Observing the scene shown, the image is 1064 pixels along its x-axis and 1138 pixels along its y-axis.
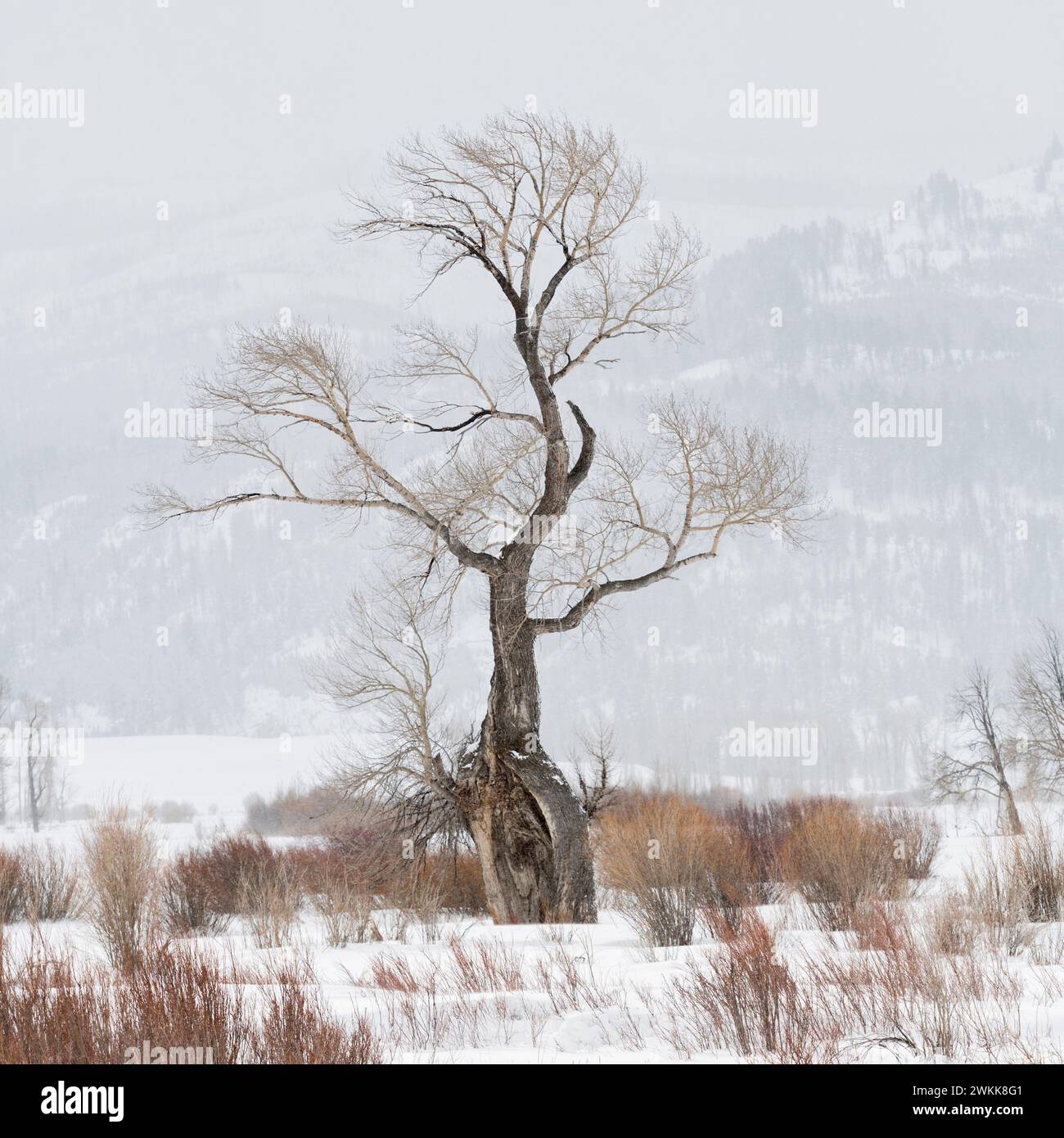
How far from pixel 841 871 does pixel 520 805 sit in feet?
15.1

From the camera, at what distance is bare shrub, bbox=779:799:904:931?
13.4 meters

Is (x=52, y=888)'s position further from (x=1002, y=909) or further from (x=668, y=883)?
(x=1002, y=909)

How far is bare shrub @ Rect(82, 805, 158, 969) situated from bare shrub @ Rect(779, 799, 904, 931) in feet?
25.0

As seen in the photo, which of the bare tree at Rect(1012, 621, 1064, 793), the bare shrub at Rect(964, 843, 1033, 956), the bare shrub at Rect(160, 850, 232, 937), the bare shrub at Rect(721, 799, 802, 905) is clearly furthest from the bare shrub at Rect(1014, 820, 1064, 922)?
the bare tree at Rect(1012, 621, 1064, 793)

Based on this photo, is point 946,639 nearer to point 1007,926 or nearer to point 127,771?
point 127,771

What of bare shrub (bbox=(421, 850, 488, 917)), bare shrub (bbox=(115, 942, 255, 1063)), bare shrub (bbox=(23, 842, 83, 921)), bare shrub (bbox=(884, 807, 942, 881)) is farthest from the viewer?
Result: bare shrub (bbox=(421, 850, 488, 917))

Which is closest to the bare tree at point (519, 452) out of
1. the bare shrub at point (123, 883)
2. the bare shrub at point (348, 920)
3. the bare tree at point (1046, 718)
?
the bare shrub at point (348, 920)

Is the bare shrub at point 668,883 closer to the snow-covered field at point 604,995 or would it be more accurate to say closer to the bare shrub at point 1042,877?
the snow-covered field at point 604,995

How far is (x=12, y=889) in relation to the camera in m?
18.1

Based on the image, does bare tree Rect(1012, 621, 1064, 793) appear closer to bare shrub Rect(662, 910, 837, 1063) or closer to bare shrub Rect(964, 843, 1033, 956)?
bare shrub Rect(964, 843, 1033, 956)

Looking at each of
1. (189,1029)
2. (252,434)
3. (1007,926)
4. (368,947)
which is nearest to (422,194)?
(252,434)

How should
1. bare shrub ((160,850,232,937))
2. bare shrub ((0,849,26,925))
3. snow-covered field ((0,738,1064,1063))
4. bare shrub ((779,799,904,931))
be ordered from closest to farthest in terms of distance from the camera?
snow-covered field ((0,738,1064,1063)) < bare shrub ((779,799,904,931)) < bare shrub ((160,850,232,937)) < bare shrub ((0,849,26,925))

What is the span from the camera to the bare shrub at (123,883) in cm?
1294
